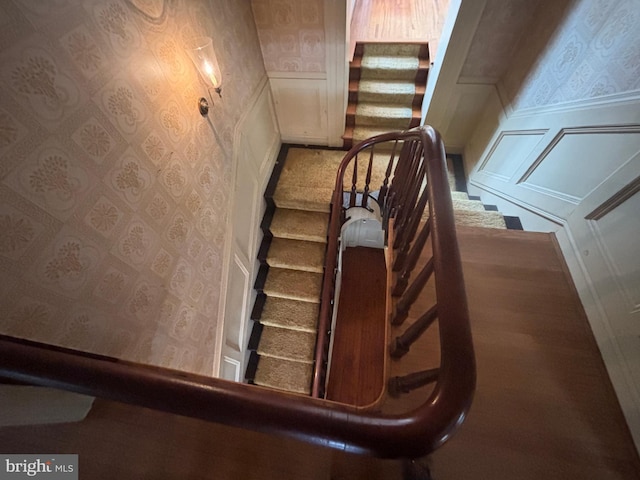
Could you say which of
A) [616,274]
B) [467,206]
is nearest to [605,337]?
[616,274]

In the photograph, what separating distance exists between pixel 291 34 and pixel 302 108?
70 centimetres

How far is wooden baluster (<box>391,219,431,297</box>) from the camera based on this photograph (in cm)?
82

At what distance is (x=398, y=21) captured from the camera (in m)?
3.08

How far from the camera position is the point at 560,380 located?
98cm

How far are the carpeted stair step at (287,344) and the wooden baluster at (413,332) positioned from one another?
65.7 inches

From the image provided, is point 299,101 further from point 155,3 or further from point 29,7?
point 29,7

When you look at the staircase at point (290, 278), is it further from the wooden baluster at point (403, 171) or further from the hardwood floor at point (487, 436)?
the hardwood floor at point (487, 436)

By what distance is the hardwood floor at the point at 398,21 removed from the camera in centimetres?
286

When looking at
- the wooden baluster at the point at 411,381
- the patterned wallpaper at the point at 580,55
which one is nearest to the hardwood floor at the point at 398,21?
the patterned wallpaper at the point at 580,55

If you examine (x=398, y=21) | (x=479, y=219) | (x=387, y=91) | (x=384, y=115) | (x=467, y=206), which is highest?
(x=398, y=21)

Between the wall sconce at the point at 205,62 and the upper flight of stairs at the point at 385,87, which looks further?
the upper flight of stairs at the point at 385,87

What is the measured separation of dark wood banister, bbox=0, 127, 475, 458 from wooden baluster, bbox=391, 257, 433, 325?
184 mm

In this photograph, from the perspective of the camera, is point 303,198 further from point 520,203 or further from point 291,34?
point 520,203

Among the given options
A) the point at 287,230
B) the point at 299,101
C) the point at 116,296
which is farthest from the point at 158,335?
the point at 299,101
